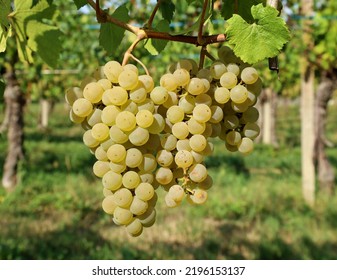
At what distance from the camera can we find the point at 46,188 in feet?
21.9

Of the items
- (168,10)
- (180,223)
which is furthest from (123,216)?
(180,223)

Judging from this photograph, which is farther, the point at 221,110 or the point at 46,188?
the point at 46,188

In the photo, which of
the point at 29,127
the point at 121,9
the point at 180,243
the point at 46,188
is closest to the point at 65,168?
the point at 46,188

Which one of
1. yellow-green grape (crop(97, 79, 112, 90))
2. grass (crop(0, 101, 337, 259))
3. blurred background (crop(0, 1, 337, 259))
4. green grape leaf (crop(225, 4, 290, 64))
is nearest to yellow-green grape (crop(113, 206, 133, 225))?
yellow-green grape (crop(97, 79, 112, 90))

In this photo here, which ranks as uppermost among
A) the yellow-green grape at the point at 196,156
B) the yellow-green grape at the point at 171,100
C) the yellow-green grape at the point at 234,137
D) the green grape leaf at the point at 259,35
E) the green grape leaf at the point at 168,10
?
the green grape leaf at the point at 168,10

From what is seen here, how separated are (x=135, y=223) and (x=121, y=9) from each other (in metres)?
0.49

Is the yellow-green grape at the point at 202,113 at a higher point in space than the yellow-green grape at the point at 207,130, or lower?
higher

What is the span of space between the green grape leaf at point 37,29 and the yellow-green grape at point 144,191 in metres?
0.30

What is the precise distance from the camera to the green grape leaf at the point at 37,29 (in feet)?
3.10

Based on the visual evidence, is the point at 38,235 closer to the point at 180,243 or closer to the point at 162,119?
the point at 180,243

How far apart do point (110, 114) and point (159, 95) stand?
87 mm

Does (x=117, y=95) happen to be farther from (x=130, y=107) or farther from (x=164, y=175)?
(x=164, y=175)

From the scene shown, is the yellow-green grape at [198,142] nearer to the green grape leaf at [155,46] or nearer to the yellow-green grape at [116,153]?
the yellow-green grape at [116,153]

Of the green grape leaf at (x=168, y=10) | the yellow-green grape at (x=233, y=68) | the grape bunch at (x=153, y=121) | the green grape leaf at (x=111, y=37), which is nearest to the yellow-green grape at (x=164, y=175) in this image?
the grape bunch at (x=153, y=121)
